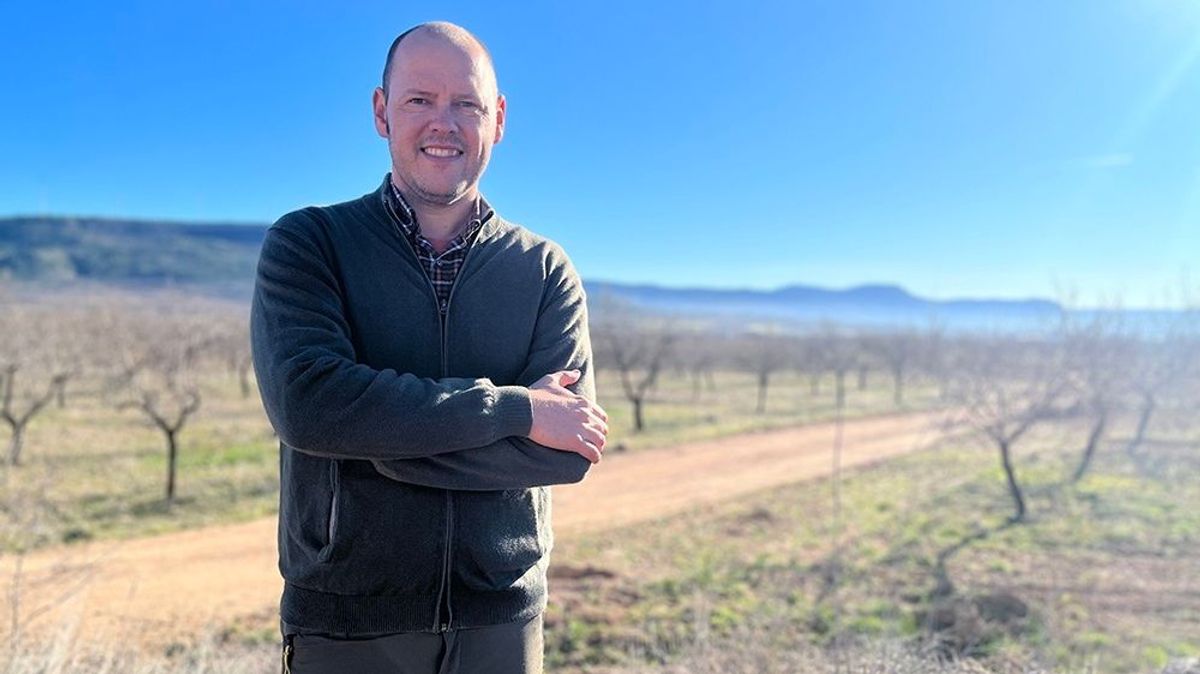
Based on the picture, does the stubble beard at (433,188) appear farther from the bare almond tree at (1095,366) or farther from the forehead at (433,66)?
the bare almond tree at (1095,366)

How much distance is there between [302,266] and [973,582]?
10.8 m

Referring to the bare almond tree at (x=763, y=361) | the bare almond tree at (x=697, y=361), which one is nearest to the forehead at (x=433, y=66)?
the bare almond tree at (x=763, y=361)

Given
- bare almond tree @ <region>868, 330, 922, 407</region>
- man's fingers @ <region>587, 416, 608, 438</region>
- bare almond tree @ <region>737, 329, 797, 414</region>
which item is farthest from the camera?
bare almond tree @ <region>868, 330, 922, 407</region>

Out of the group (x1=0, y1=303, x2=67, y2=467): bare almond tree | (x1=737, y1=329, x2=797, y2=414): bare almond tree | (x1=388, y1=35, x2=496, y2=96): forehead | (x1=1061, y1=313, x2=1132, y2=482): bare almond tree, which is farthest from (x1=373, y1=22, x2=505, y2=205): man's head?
(x1=737, y1=329, x2=797, y2=414): bare almond tree

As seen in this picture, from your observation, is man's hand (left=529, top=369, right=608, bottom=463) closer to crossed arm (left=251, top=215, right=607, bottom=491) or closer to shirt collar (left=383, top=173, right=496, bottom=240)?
crossed arm (left=251, top=215, right=607, bottom=491)

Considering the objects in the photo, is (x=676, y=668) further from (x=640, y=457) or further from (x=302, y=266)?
(x=640, y=457)

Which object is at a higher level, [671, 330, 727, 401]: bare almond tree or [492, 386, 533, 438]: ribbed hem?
[492, 386, 533, 438]: ribbed hem

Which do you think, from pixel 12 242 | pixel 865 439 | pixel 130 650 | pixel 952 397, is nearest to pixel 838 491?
pixel 952 397

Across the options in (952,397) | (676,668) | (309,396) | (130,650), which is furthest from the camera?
(952,397)

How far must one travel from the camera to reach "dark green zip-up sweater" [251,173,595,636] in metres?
1.53

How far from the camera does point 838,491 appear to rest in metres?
15.9

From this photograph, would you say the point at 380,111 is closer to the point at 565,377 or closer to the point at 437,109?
the point at 437,109

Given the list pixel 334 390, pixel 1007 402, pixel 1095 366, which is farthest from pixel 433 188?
pixel 1095 366

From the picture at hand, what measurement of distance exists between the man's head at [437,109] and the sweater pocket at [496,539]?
0.70 m
